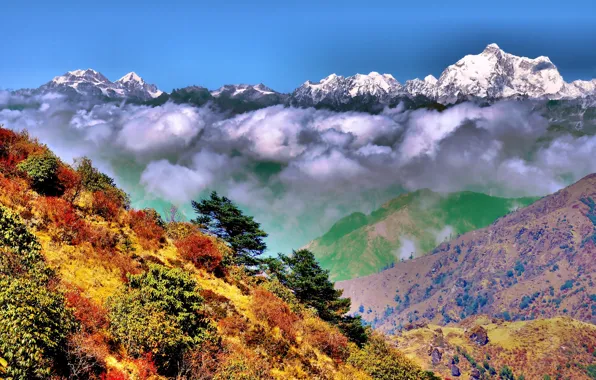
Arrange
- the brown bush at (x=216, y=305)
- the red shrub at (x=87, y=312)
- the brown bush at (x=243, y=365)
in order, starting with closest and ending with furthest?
the red shrub at (x=87, y=312) < the brown bush at (x=243, y=365) < the brown bush at (x=216, y=305)

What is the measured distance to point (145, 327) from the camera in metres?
15.6

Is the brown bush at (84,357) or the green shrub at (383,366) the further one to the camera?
the green shrub at (383,366)

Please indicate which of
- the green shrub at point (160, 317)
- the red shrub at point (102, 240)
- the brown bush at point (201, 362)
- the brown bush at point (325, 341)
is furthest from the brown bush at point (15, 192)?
the brown bush at point (325, 341)

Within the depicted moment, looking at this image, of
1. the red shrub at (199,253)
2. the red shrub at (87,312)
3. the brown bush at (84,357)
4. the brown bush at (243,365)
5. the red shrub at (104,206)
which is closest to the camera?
the brown bush at (84,357)

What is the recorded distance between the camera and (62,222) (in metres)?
23.4

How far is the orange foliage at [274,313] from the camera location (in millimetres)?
26481

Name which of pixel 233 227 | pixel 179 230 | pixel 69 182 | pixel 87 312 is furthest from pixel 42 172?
pixel 233 227

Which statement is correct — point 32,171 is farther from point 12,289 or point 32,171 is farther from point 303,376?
point 303,376

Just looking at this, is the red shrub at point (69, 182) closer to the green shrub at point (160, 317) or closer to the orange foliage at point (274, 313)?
the green shrub at point (160, 317)

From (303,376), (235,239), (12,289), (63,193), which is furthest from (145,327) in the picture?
(235,239)

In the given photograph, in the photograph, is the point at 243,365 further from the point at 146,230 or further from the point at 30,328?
the point at 146,230

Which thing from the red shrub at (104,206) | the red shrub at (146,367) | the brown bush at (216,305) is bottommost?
the red shrub at (146,367)

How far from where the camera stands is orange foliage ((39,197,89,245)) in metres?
22.5

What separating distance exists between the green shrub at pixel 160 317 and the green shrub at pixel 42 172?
38.1 ft
